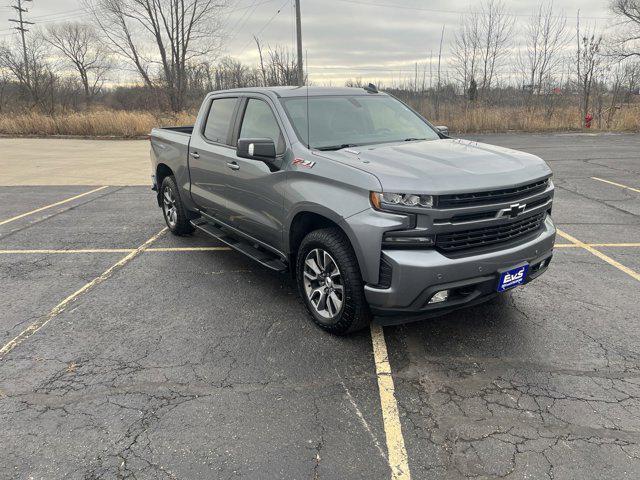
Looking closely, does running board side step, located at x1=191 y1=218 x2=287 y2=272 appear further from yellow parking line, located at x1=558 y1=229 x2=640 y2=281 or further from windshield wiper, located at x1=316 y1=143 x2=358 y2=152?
yellow parking line, located at x1=558 y1=229 x2=640 y2=281

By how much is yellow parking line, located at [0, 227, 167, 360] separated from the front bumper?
2.84m

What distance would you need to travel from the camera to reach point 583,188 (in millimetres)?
9594

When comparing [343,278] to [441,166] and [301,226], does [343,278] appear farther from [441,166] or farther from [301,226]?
[441,166]

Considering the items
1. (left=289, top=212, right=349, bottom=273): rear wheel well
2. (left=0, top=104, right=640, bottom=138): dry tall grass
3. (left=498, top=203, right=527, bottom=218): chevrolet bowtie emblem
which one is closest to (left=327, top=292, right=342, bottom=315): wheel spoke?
(left=289, top=212, right=349, bottom=273): rear wheel well

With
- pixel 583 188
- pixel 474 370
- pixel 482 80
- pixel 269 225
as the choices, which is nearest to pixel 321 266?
pixel 269 225

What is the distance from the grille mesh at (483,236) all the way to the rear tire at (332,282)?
65 centimetres

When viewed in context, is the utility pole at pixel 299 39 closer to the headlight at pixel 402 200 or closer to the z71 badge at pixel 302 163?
the z71 badge at pixel 302 163

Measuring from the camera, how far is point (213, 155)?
5.08m

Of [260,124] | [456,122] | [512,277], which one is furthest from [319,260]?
[456,122]

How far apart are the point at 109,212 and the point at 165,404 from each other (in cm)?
620

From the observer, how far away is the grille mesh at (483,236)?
123 inches

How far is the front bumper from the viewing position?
9.86 ft

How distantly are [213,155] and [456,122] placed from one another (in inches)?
830

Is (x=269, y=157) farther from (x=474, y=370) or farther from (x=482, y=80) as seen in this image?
(x=482, y=80)
